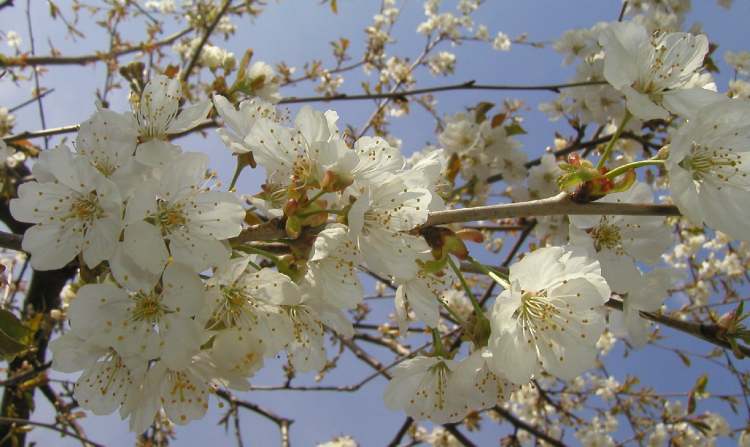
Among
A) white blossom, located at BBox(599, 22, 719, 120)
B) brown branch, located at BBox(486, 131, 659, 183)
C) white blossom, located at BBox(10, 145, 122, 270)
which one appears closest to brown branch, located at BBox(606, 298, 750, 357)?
white blossom, located at BBox(599, 22, 719, 120)

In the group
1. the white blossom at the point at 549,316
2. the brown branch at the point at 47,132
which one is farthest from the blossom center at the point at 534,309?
the brown branch at the point at 47,132

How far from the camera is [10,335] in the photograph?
3.99ft

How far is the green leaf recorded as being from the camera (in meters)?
1.20

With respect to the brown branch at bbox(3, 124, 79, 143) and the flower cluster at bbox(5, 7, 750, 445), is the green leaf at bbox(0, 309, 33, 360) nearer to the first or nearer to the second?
the flower cluster at bbox(5, 7, 750, 445)

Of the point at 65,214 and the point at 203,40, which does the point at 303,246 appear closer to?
the point at 65,214

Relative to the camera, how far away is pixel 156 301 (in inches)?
44.1

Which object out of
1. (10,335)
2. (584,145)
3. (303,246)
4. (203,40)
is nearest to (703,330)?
(303,246)

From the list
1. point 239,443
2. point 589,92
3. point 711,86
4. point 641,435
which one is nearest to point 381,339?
point 239,443

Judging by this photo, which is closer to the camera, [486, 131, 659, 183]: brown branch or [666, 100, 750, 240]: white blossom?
[666, 100, 750, 240]: white blossom

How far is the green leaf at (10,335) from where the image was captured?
47.2 inches

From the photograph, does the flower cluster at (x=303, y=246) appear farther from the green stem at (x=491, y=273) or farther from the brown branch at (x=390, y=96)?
the brown branch at (x=390, y=96)

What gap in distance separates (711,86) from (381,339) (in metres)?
2.60

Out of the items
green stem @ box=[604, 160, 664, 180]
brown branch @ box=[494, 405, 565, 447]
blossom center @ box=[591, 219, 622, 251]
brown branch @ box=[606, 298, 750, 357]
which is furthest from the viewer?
brown branch @ box=[494, 405, 565, 447]

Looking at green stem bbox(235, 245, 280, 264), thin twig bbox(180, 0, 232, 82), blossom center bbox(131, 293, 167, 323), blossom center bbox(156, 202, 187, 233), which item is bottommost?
blossom center bbox(131, 293, 167, 323)
